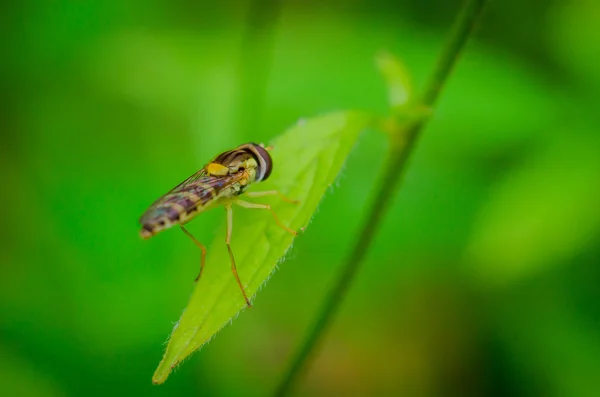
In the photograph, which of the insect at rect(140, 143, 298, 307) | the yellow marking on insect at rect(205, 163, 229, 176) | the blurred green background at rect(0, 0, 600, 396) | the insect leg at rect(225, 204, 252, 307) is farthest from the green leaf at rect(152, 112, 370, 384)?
the blurred green background at rect(0, 0, 600, 396)

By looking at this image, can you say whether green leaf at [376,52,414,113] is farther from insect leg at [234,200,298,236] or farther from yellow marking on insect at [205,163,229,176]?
yellow marking on insect at [205,163,229,176]

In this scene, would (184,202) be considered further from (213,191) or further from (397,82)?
(397,82)

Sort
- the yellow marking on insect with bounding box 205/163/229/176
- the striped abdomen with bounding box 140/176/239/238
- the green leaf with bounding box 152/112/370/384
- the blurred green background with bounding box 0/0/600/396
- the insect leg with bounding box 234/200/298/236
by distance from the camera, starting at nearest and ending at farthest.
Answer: the green leaf with bounding box 152/112/370/384 → the insect leg with bounding box 234/200/298/236 → the striped abdomen with bounding box 140/176/239/238 → the yellow marking on insect with bounding box 205/163/229/176 → the blurred green background with bounding box 0/0/600/396

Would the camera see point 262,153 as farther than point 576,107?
No

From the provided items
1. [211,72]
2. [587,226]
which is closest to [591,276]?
[587,226]

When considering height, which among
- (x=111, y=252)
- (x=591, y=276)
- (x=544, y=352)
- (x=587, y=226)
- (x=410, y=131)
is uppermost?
(x=410, y=131)

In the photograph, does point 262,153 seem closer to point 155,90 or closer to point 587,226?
point 587,226

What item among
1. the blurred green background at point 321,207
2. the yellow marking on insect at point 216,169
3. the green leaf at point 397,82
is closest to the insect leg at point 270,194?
the yellow marking on insect at point 216,169

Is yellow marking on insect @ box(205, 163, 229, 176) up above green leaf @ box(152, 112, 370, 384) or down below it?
below
